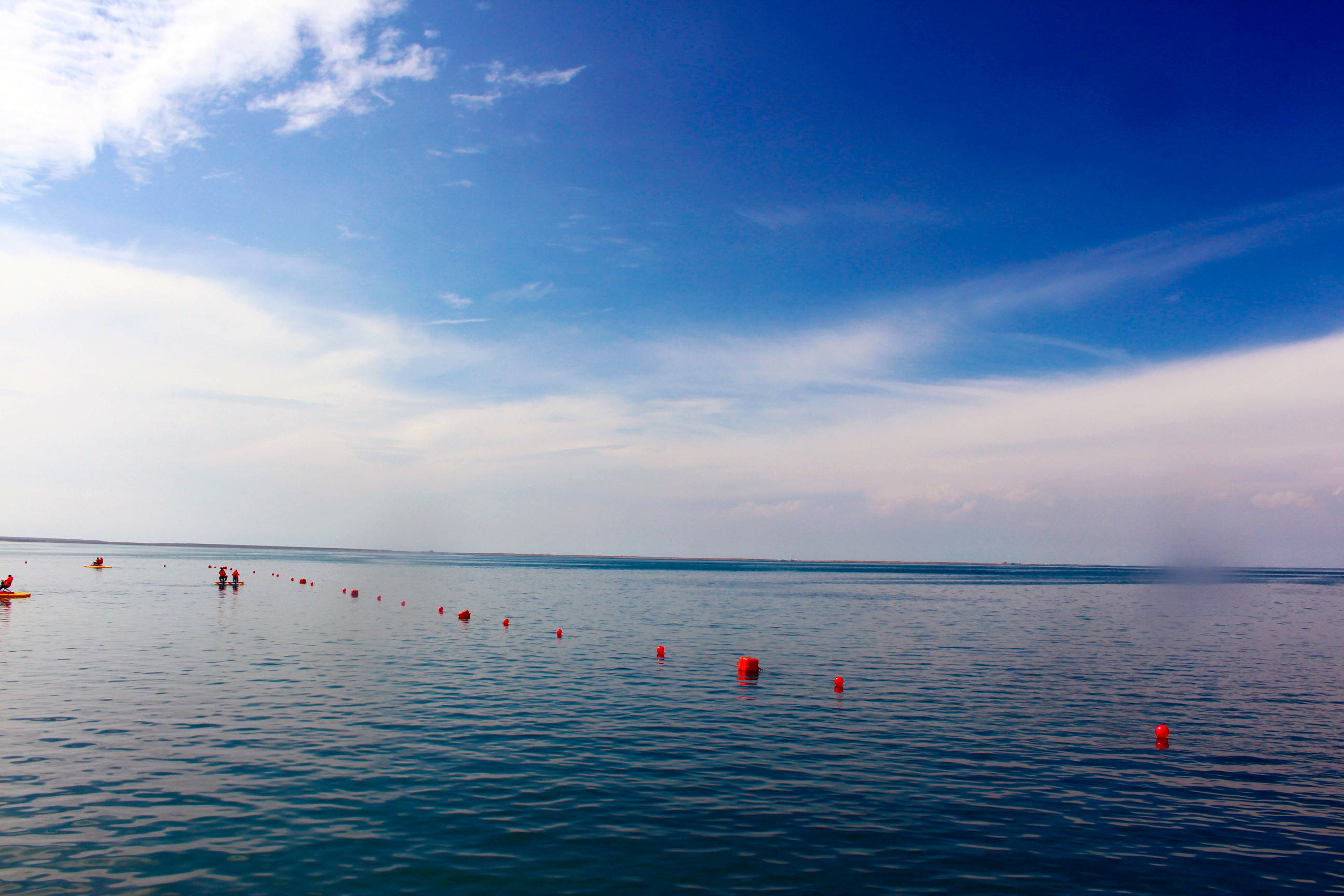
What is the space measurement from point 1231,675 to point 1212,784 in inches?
874

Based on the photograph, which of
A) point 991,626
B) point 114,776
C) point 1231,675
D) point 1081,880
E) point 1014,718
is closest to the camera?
point 1081,880

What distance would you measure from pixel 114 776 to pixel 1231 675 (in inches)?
1797

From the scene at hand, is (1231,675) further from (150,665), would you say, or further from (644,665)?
(150,665)

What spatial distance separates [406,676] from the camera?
34875 millimetres

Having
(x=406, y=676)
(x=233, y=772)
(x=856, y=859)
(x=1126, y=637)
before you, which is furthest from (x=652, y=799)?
(x=1126, y=637)

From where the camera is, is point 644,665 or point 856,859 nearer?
point 856,859

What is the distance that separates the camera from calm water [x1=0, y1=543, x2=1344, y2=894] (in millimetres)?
14469

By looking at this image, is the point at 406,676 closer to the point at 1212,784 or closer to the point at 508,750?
the point at 508,750

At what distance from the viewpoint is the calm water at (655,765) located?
14.5 m

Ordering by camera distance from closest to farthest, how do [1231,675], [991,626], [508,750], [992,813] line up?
[992,813] < [508,750] < [1231,675] < [991,626]

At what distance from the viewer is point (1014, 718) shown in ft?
90.3

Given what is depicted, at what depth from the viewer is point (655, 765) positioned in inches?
840

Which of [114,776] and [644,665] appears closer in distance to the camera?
[114,776]

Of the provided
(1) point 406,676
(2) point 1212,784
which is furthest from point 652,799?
(1) point 406,676
